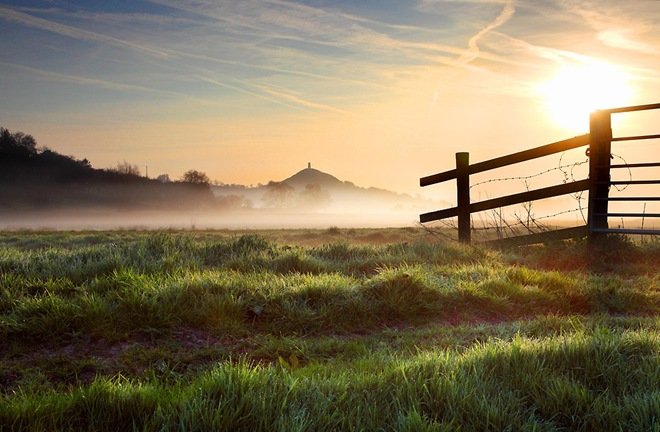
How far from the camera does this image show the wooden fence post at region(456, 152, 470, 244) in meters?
11.2

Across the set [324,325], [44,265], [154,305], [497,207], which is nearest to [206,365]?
[154,305]

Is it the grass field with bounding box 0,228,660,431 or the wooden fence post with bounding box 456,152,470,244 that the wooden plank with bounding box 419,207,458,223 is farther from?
the grass field with bounding box 0,228,660,431

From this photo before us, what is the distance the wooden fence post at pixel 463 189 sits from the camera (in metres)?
11.2

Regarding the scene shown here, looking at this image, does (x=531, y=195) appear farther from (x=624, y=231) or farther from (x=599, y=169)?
(x=624, y=231)

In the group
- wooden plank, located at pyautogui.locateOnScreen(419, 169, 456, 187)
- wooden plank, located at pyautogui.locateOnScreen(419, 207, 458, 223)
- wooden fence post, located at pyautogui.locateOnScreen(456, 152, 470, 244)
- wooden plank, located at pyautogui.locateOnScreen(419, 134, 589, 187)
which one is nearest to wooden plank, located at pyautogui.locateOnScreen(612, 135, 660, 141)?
wooden plank, located at pyautogui.locateOnScreen(419, 134, 589, 187)

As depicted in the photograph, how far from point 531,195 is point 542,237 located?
0.88 meters

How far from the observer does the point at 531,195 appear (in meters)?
10.8

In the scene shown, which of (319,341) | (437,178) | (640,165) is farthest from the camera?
(437,178)

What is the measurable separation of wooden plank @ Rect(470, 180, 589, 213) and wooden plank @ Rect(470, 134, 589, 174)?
Result: 68 cm

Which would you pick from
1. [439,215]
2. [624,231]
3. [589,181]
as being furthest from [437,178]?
[624,231]

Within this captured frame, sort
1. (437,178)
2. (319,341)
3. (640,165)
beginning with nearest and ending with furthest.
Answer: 1. (319,341)
2. (640,165)
3. (437,178)

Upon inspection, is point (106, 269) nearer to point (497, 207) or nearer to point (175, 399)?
point (175, 399)

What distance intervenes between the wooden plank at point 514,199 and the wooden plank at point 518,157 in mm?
672

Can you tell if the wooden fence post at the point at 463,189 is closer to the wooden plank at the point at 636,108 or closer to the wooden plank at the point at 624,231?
the wooden plank at the point at 624,231
